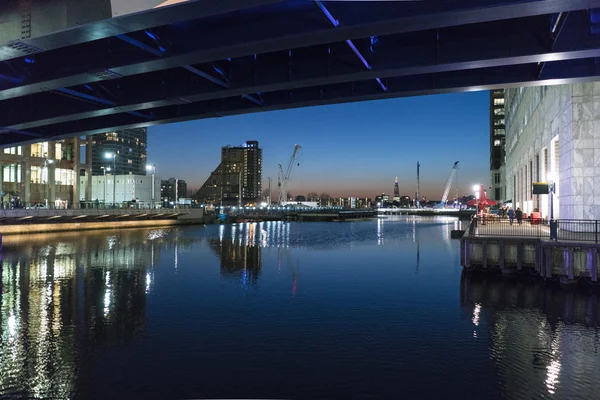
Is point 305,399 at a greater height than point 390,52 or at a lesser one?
lesser

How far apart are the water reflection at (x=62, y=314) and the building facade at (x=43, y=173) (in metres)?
57.5

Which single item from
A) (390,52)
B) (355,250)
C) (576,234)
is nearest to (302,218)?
(355,250)

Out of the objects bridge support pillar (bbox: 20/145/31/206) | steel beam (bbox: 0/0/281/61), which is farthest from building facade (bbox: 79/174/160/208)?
steel beam (bbox: 0/0/281/61)

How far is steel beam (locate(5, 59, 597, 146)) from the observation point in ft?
68.4

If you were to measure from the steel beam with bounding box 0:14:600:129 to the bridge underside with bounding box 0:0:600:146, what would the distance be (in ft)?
0.16

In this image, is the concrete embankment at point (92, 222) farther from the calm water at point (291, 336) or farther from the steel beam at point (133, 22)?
the steel beam at point (133, 22)

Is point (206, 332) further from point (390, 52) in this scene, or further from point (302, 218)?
point (302, 218)

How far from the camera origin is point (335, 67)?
65.4 ft

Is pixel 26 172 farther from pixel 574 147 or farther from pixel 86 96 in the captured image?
pixel 574 147

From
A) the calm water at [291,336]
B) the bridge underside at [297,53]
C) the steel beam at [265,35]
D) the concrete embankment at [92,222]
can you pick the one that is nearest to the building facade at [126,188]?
the concrete embankment at [92,222]

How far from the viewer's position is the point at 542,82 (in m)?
21.2

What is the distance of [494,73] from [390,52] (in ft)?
19.1

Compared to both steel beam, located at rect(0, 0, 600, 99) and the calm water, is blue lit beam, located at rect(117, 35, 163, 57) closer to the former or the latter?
steel beam, located at rect(0, 0, 600, 99)

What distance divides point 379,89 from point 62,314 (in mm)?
18112
